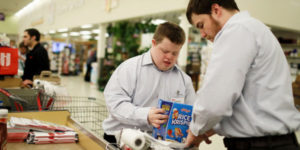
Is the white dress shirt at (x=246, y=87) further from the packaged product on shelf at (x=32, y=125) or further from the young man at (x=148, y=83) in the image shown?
the packaged product on shelf at (x=32, y=125)

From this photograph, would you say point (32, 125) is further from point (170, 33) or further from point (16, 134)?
point (170, 33)

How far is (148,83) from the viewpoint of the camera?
1861mm

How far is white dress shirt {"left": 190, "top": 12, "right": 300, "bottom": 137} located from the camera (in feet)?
3.76

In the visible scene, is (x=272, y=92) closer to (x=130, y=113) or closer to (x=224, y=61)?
(x=224, y=61)

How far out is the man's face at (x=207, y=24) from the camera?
53.4 inches

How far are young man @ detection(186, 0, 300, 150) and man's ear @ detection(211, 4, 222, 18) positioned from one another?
8 cm

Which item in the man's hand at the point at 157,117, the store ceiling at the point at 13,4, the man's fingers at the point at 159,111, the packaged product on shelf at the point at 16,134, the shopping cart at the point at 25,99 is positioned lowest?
the packaged product on shelf at the point at 16,134

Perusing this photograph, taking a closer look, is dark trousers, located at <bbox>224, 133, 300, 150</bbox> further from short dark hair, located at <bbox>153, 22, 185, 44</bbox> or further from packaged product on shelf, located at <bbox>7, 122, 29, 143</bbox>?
packaged product on shelf, located at <bbox>7, 122, 29, 143</bbox>

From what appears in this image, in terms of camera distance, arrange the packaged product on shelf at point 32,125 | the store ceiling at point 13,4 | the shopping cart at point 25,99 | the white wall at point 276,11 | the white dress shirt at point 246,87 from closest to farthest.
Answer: the white dress shirt at point 246,87 → the packaged product on shelf at point 32,125 → the shopping cart at point 25,99 → the white wall at point 276,11 → the store ceiling at point 13,4

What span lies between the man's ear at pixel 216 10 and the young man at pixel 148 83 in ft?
1.49

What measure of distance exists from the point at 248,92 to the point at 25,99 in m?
2.08

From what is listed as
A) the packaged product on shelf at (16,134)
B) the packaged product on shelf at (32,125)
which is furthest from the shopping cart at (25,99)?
the packaged product on shelf at (16,134)

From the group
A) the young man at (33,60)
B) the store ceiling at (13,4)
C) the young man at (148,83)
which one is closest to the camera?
the young man at (148,83)

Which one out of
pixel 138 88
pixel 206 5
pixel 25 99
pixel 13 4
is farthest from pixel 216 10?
pixel 13 4
